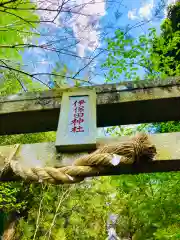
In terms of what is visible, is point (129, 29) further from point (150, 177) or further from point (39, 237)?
point (39, 237)

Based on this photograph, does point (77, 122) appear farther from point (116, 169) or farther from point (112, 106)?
point (116, 169)

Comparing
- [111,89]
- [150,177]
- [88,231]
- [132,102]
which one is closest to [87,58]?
[111,89]

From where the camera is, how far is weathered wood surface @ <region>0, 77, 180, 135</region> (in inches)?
96.2

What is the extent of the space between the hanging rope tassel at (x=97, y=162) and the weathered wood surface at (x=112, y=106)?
1.63 feet

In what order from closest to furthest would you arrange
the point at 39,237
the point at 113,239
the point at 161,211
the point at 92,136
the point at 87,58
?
the point at 92,136 → the point at 87,58 → the point at 161,211 → the point at 39,237 → the point at 113,239

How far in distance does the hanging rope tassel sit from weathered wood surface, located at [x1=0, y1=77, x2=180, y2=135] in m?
0.50

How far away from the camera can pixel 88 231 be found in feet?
35.6

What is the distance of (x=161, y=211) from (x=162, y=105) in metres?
2.75

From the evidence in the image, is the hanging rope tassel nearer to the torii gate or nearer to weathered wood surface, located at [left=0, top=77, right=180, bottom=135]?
the torii gate

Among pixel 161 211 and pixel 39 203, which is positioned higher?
pixel 39 203

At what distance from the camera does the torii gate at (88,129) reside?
1960 mm

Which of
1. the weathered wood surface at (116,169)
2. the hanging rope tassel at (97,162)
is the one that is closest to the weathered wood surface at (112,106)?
the weathered wood surface at (116,169)

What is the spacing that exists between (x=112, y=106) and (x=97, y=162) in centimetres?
70

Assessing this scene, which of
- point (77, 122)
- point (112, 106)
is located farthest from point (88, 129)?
point (112, 106)
